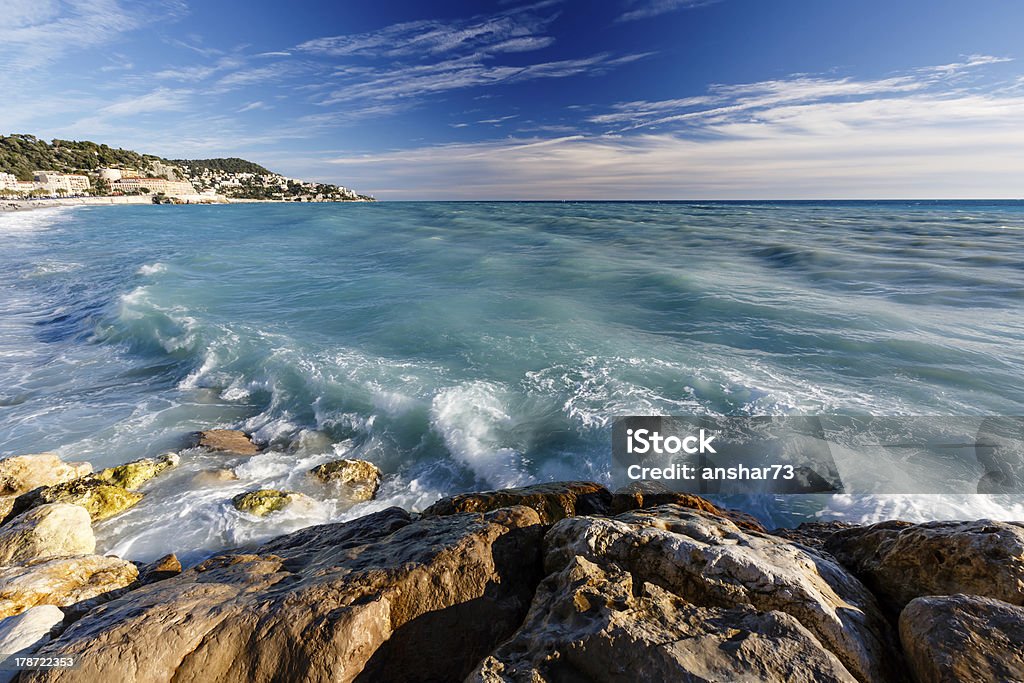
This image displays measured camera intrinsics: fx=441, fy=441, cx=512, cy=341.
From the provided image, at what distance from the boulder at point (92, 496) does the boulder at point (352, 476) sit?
2.85m

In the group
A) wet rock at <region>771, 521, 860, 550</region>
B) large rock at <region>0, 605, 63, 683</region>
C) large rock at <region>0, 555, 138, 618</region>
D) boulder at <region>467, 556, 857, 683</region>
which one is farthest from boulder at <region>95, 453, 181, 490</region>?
wet rock at <region>771, 521, 860, 550</region>

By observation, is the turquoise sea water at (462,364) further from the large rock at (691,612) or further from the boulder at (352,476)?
the large rock at (691,612)

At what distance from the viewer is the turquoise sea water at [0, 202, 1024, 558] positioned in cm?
824

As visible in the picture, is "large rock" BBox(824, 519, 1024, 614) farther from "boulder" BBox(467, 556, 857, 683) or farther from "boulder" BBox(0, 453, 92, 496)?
"boulder" BBox(0, 453, 92, 496)

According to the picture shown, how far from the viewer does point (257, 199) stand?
557ft

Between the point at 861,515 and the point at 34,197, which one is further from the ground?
the point at 34,197

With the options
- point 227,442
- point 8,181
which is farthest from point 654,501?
point 8,181

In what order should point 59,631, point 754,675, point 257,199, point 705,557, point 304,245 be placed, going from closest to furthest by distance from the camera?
point 754,675
point 705,557
point 59,631
point 304,245
point 257,199

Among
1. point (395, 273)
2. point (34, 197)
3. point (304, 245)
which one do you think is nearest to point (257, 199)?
point (34, 197)

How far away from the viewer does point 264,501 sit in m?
7.07

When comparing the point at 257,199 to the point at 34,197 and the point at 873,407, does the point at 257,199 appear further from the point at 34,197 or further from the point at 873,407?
the point at 873,407

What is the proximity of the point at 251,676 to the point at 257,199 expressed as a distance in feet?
658

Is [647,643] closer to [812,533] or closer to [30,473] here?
[812,533]

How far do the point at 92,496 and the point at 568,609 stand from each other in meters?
Result: 8.08
